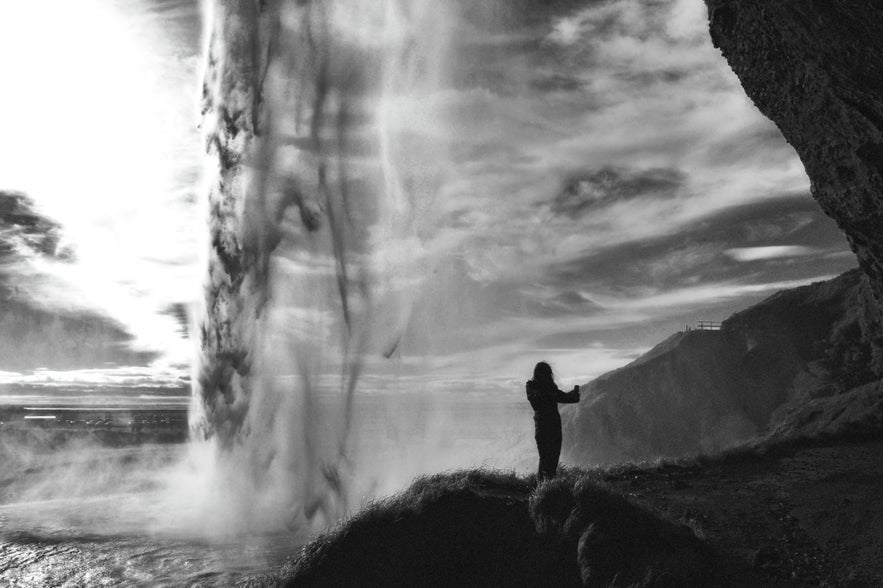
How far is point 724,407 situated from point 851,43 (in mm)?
63229

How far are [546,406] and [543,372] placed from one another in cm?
68

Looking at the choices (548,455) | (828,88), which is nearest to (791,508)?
(548,455)

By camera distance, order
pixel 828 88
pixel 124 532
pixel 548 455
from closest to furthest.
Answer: pixel 828 88 < pixel 548 455 < pixel 124 532

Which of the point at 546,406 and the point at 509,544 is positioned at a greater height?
the point at 546,406

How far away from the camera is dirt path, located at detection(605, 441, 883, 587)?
23.1ft

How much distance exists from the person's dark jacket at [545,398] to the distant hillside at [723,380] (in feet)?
128

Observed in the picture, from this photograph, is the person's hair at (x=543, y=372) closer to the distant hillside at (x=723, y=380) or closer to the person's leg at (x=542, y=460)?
the person's leg at (x=542, y=460)

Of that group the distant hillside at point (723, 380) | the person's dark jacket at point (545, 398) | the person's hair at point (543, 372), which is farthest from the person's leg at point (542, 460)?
the distant hillside at point (723, 380)

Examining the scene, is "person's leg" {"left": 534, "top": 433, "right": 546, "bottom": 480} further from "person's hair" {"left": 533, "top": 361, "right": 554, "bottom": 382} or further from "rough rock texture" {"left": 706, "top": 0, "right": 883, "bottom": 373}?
"rough rock texture" {"left": 706, "top": 0, "right": 883, "bottom": 373}

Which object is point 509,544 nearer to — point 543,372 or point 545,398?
point 545,398

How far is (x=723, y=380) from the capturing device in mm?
63750

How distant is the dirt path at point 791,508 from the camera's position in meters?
7.05

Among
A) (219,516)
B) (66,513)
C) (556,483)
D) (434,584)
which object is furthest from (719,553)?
(66,513)

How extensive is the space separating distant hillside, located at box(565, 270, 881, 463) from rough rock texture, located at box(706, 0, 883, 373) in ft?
118
